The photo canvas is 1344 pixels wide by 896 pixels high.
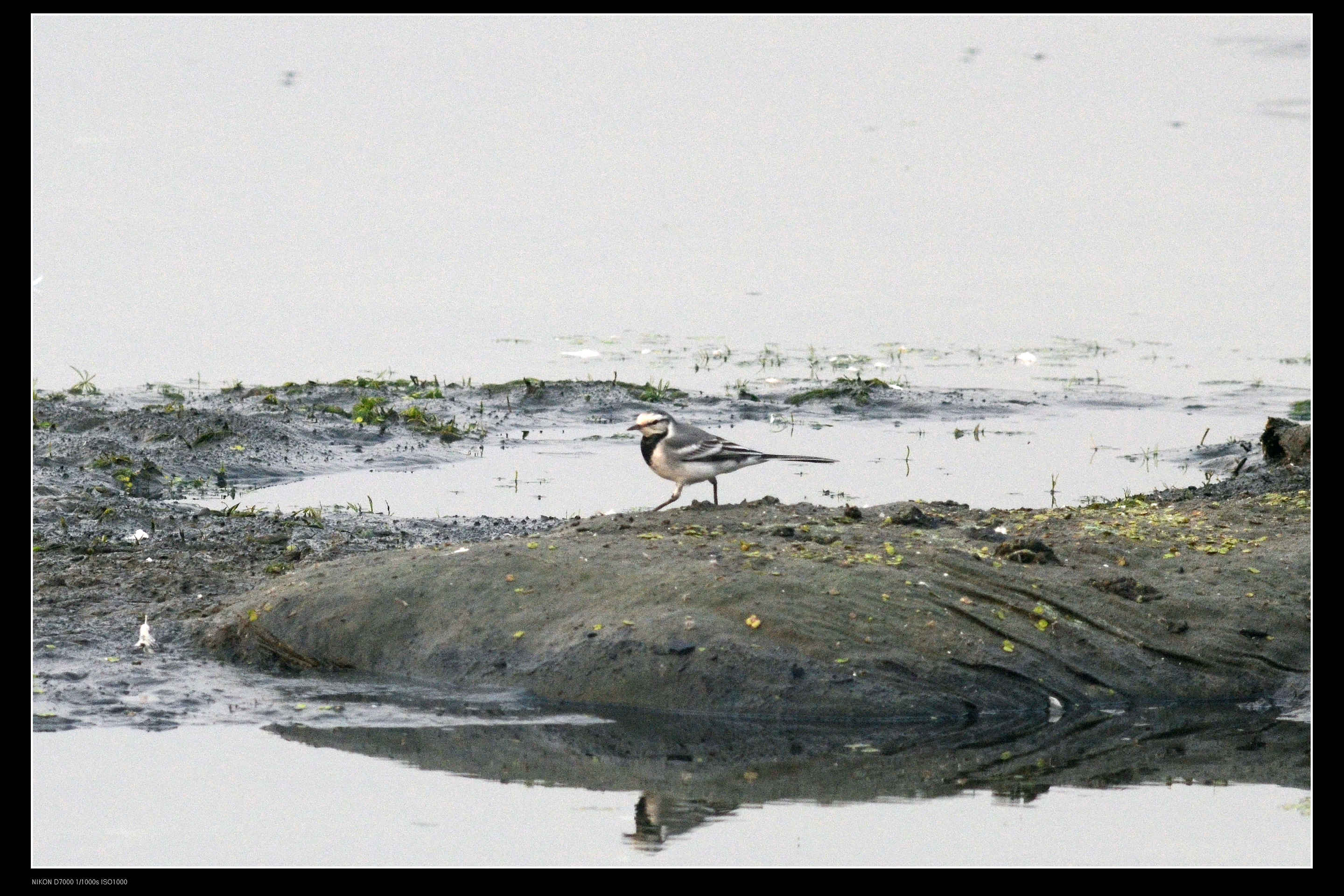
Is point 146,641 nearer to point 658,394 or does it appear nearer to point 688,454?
point 688,454

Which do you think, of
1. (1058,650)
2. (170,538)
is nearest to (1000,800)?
(1058,650)

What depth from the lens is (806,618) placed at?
23.0ft

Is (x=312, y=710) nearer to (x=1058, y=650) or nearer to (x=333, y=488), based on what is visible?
(x=1058, y=650)

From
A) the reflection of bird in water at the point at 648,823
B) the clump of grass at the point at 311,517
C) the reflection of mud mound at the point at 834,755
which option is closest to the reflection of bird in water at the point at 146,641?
the reflection of mud mound at the point at 834,755

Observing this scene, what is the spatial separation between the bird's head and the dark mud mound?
3.98 feet

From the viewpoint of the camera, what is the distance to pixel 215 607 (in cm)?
794

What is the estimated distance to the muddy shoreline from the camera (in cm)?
686

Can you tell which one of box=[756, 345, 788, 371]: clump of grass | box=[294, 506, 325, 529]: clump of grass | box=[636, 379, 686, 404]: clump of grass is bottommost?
box=[294, 506, 325, 529]: clump of grass

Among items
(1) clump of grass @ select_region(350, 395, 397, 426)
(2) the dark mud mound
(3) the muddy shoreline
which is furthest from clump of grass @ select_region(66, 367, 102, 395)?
(2) the dark mud mound

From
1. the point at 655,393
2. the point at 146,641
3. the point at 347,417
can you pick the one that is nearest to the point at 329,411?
the point at 347,417

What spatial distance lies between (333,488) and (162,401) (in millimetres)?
2906

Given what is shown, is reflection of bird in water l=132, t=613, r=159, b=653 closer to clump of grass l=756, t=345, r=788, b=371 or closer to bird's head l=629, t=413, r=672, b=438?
bird's head l=629, t=413, r=672, b=438

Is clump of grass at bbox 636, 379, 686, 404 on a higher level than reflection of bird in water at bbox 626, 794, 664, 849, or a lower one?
higher

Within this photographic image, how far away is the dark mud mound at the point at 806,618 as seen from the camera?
6832 millimetres
